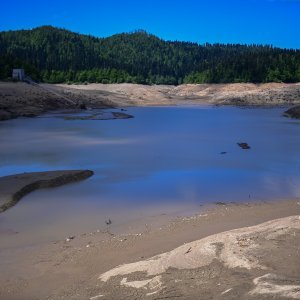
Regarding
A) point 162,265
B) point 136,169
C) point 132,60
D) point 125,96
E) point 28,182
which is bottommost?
point 136,169

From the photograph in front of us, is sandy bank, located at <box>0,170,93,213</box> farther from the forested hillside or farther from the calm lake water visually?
the forested hillside

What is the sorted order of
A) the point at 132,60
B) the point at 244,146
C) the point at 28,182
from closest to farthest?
the point at 28,182 → the point at 244,146 → the point at 132,60

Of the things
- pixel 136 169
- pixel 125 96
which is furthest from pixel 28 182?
pixel 125 96

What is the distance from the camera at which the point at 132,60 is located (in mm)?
151500

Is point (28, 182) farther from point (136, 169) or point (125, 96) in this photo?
point (125, 96)

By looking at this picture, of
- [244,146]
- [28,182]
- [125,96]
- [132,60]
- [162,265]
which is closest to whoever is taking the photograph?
[162,265]

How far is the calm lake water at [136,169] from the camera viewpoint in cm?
1115

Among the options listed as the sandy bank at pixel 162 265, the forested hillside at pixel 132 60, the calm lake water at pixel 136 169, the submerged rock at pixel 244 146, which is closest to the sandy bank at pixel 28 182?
the calm lake water at pixel 136 169

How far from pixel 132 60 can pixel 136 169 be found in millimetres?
137120

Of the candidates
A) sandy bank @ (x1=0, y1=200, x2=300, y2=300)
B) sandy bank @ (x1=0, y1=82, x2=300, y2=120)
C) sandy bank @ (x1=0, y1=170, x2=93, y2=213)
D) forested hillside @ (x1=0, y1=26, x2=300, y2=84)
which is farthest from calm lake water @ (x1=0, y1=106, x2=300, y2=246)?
forested hillside @ (x1=0, y1=26, x2=300, y2=84)

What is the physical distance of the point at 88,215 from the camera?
11141 mm

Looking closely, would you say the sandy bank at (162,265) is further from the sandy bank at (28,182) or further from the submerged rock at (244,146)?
the submerged rock at (244,146)

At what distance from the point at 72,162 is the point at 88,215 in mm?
8090

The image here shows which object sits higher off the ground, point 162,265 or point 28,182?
point 162,265
